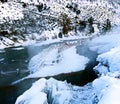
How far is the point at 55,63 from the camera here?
41.8 metres

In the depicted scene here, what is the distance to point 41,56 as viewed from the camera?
45.7 meters

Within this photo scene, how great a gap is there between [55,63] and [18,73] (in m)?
5.53

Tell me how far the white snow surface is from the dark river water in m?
0.90

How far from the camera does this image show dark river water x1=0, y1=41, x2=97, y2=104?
101 feet

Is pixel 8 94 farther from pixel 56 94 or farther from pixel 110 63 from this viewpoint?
pixel 110 63

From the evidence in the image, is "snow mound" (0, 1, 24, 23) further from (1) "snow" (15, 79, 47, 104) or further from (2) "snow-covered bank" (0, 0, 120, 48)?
(1) "snow" (15, 79, 47, 104)

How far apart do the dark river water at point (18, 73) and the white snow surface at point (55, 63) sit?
35.6 inches

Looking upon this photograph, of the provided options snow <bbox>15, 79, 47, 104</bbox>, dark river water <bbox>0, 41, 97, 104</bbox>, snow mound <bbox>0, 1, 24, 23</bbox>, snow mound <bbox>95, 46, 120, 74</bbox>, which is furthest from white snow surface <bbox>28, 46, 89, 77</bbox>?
snow mound <bbox>0, 1, 24, 23</bbox>

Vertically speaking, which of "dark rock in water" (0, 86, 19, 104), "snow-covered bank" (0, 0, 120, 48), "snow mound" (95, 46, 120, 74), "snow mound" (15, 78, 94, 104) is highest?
"snow mound" (15, 78, 94, 104)

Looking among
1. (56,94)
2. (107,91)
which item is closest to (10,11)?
(56,94)

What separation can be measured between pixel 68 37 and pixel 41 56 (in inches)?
1088

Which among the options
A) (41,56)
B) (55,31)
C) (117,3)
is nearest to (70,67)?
(41,56)

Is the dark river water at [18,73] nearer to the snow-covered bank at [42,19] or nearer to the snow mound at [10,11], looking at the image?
the snow-covered bank at [42,19]

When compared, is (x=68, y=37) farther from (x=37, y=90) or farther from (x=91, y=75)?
(x=37, y=90)
